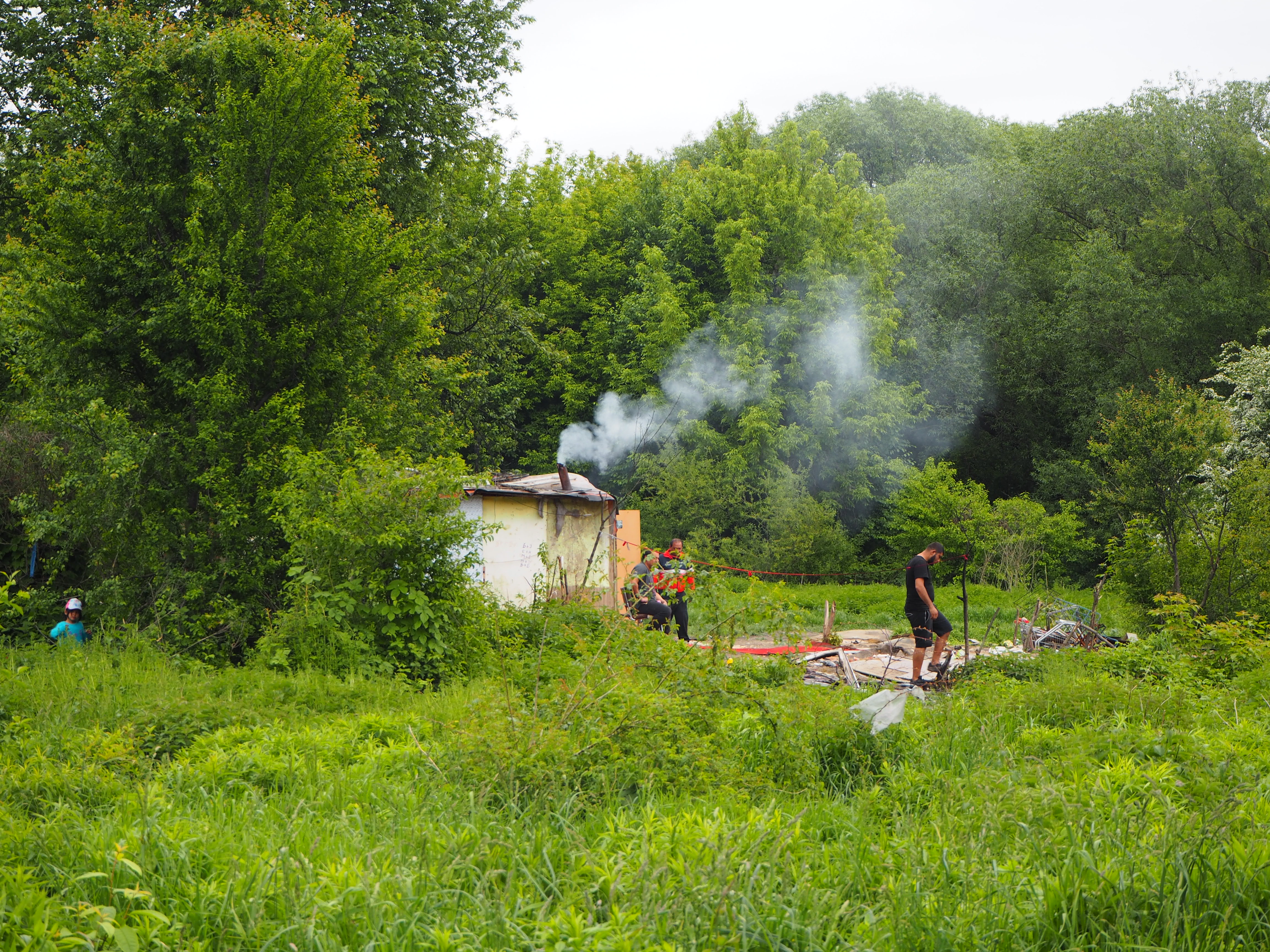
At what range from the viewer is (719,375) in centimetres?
3278

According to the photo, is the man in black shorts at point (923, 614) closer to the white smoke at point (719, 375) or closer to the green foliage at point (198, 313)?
the green foliage at point (198, 313)

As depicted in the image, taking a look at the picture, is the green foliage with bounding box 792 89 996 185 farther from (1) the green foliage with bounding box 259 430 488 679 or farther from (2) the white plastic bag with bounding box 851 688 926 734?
(2) the white plastic bag with bounding box 851 688 926 734

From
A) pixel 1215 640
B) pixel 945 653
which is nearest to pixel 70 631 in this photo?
pixel 945 653

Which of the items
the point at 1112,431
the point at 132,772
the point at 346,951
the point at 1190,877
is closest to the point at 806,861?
the point at 1190,877

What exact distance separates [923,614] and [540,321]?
712 inches

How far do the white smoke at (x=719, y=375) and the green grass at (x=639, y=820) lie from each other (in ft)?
81.7

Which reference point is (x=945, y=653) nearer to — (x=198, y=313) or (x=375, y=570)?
(x=375, y=570)

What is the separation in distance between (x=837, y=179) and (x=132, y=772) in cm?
3360

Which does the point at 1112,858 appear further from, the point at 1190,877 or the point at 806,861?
the point at 806,861

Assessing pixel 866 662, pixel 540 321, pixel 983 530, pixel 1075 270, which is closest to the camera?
pixel 866 662

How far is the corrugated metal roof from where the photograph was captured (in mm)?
16906

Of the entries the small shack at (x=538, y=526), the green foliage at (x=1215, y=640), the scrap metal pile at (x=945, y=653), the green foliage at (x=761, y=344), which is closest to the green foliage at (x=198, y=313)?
the small shack at (x=538, y=526)

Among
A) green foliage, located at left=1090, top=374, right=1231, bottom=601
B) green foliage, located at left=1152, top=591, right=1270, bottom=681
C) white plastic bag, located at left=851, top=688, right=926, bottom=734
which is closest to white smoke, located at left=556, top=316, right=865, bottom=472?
green foliage, located at left=1090, top=374, right=1231, bottom=601

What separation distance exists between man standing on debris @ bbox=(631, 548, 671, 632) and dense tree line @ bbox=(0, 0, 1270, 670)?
2.04 meters
